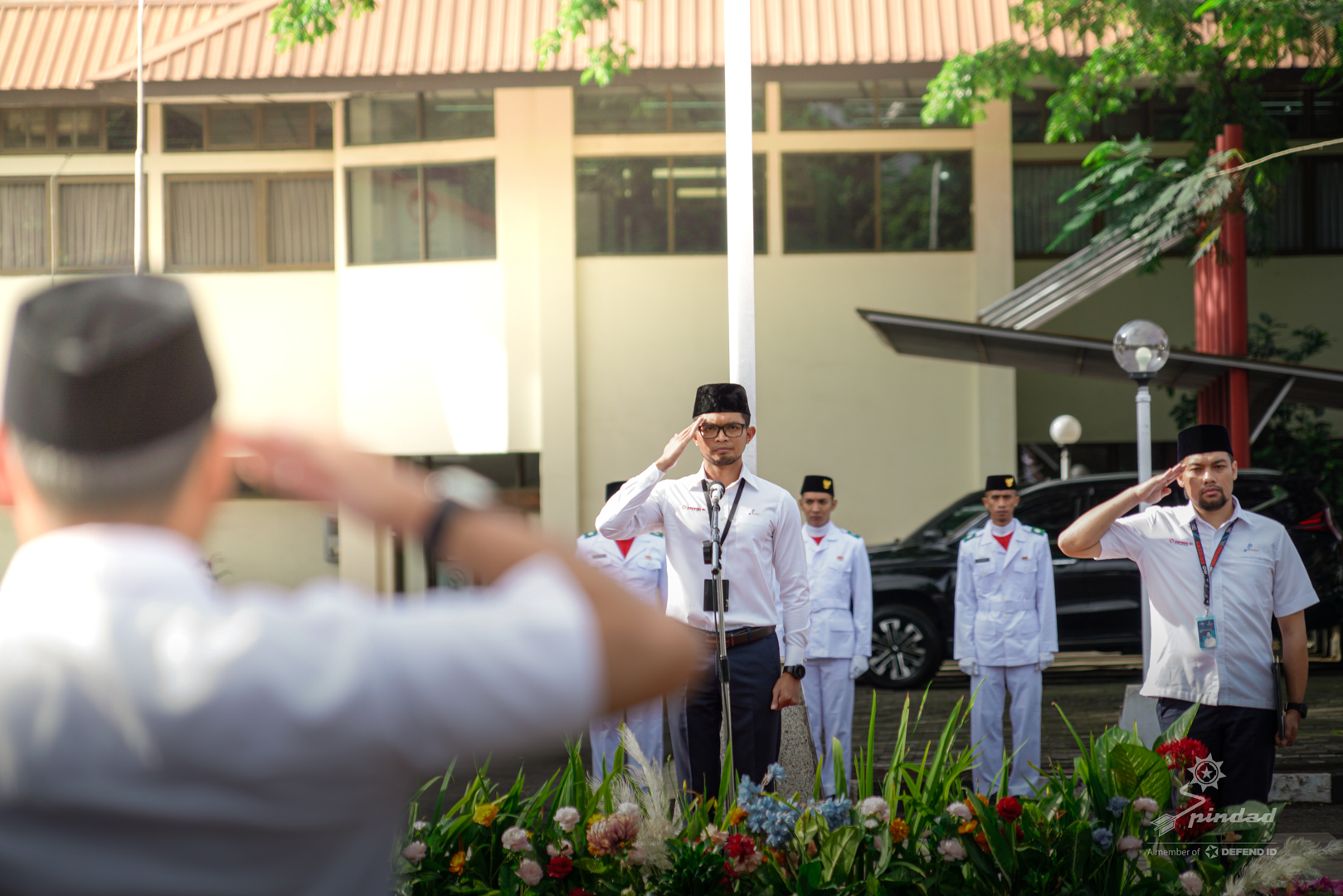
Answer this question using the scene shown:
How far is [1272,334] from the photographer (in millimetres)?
15039

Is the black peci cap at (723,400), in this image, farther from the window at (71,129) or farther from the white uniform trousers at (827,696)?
the window at (71,129)

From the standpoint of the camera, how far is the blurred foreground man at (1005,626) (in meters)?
7.52

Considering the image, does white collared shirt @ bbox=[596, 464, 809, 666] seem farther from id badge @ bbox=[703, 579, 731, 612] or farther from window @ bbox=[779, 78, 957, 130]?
window @ bbox=[779, 78, 957, 130]

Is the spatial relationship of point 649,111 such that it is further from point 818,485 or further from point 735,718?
point 735,718

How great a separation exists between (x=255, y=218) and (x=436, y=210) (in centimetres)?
277

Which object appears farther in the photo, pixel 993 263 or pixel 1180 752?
pixel 993 263

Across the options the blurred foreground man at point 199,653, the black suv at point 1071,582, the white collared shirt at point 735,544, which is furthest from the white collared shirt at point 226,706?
the black suv at point 1071,582

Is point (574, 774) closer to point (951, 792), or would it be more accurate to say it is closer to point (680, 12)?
point (951, 792)

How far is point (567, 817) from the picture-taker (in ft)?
10.5

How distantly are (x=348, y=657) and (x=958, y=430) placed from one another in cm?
1459

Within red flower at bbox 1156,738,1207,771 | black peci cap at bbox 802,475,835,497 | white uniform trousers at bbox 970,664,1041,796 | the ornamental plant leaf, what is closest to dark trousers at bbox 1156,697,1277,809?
red flower at bbox 1156,738,1207,771

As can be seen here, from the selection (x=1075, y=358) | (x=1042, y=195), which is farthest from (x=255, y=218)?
(x=1075, y=358)

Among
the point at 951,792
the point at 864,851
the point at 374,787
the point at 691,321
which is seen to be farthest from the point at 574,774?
the point at 691,321

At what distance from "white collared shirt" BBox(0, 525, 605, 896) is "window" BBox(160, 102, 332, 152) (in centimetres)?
1636
